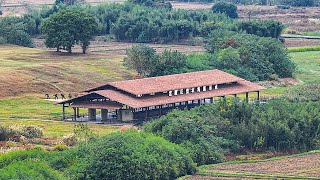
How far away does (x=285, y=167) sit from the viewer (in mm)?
60688

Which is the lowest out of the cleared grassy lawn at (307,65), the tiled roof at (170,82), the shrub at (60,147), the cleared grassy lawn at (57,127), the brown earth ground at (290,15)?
the brown earth ground at (290,15)

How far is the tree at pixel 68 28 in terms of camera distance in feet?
368

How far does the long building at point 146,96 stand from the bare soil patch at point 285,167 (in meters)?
15.2

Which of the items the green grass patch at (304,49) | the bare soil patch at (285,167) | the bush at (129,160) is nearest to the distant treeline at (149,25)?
the green grass patch at (304,49)

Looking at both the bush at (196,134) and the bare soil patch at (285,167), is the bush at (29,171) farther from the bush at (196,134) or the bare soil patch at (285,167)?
the bush at (196,134)

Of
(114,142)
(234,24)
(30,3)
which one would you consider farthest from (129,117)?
(30,3)

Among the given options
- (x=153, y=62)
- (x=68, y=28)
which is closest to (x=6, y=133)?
(x=153, y=62)

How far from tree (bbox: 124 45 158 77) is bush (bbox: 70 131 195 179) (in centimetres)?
3912

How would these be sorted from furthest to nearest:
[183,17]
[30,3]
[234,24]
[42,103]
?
[30,3] < [183,17] < [234,24] < [42,103]

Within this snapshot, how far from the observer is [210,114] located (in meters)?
70.6

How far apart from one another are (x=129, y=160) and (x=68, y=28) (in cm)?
5892

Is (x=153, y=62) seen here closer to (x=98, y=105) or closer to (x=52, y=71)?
(x=52, y=71)

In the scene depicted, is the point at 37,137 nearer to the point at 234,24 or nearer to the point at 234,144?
the point at 234,144

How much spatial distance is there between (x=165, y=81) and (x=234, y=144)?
16.3m
